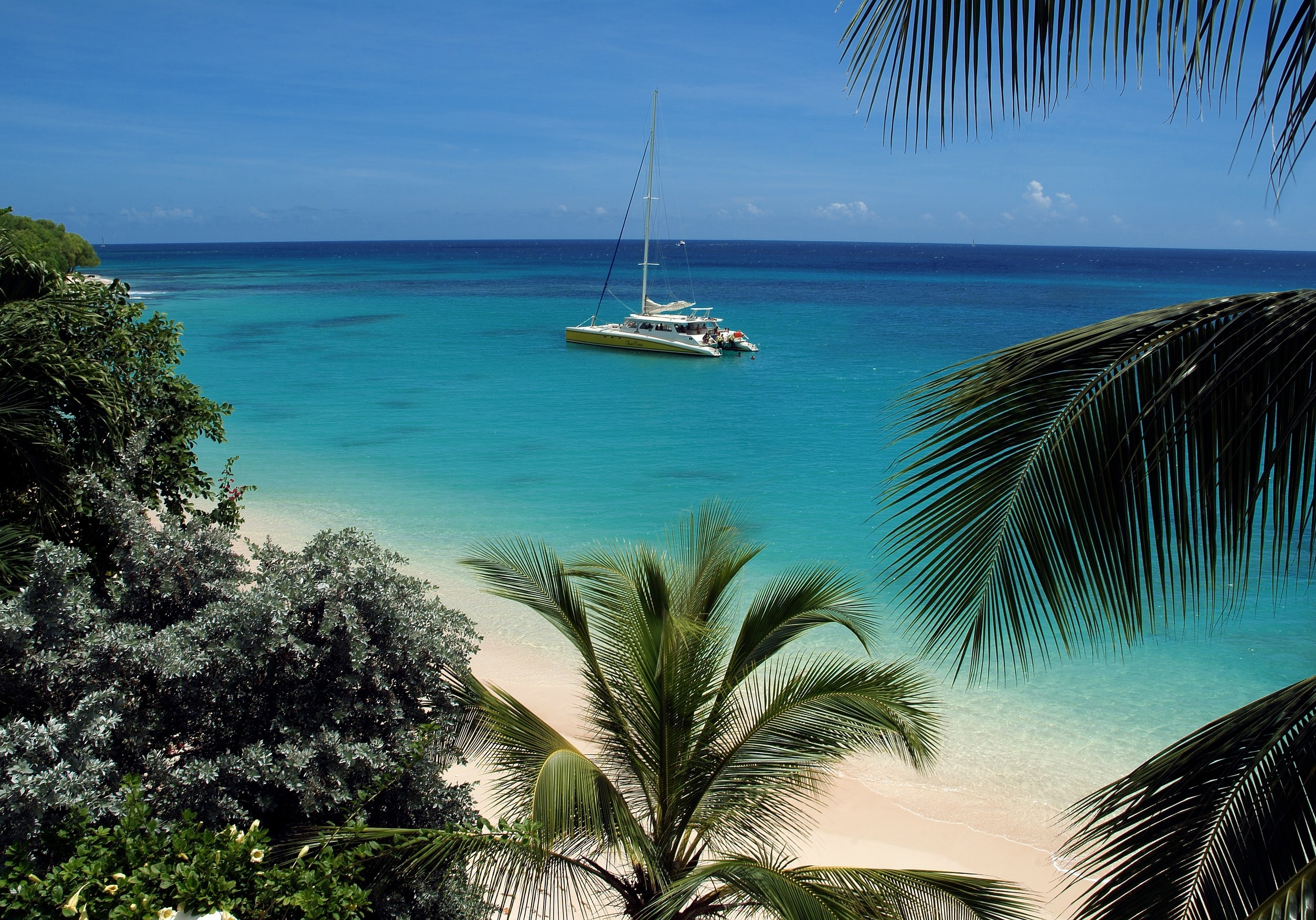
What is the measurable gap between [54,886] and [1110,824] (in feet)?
13.5

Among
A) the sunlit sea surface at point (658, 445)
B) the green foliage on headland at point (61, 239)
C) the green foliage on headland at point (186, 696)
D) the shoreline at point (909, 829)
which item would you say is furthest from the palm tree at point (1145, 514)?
the green foliage on headland at point (61, 239)

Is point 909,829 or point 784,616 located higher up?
point 784,616

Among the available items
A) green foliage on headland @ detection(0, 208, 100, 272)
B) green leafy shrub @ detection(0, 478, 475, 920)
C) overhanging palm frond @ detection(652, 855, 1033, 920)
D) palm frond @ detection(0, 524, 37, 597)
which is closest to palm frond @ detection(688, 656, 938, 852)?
overhanging palm frond @ detection(652, 855, 1033, 920)

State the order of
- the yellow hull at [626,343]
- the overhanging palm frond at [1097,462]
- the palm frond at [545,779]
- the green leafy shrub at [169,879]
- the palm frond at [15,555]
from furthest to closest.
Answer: the yellow hull at [626,343] → the palm frond at [15,555] → the palm frond at [545,779] → the green leafy shrub at [169,879] → the overhanging palm frond at [1097,462]

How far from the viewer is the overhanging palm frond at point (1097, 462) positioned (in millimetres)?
2670

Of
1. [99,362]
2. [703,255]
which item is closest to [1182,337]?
[99,362]

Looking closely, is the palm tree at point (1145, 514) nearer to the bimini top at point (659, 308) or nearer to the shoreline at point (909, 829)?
the shoreline at point (909, 829)

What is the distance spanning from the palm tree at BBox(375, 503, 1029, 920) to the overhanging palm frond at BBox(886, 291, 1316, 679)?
2.86 m

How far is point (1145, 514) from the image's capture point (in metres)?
2.86

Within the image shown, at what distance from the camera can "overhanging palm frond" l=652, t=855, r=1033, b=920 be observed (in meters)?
4.73

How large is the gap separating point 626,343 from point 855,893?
40895 millimetres

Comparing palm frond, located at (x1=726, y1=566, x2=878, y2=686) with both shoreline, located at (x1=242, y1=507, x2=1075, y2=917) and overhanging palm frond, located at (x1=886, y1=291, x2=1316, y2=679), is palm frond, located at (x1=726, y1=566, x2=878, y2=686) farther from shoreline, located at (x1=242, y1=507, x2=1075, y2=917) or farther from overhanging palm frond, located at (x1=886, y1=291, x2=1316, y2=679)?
overhanging palm frond, located at (x1=886, y1=291, x2=1316, y2=679)

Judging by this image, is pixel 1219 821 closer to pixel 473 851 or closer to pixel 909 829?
pixel 473 851

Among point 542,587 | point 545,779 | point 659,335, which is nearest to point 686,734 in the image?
point 545,779
